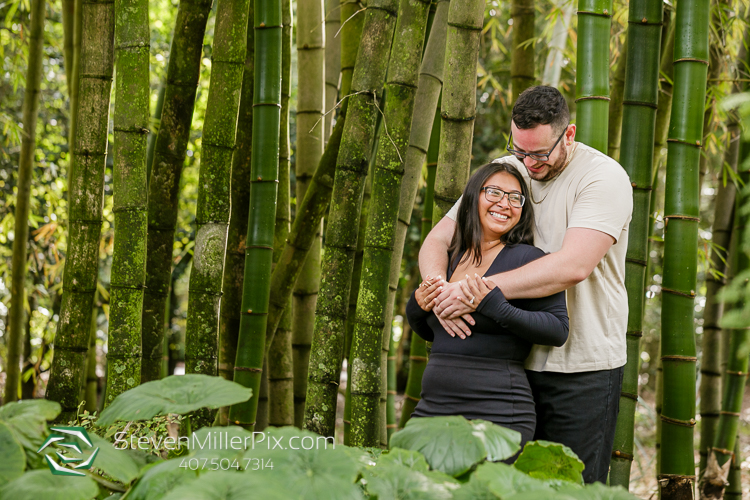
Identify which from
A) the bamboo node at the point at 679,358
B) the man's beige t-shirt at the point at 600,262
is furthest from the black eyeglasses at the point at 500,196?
the bamboo node at the point at 679,358

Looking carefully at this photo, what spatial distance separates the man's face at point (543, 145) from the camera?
1.43 metres

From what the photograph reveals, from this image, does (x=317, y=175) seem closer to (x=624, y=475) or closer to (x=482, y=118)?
(x=624, y=475)

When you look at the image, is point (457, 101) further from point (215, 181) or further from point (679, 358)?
point (679, 358)

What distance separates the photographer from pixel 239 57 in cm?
177

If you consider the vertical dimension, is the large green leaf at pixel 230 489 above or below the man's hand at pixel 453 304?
below

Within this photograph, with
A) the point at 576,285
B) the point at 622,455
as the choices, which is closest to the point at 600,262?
the point at 576,285

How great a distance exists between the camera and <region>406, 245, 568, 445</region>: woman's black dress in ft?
4.30

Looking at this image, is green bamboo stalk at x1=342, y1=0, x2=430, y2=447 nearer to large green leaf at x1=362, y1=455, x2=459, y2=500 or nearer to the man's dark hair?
the man's dark hair

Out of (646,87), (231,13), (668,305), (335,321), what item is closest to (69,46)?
(231,13)

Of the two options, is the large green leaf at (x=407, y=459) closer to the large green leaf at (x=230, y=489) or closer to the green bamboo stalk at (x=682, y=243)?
the large green leaf at (x=230, y=489)

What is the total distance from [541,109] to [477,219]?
0.30 metres

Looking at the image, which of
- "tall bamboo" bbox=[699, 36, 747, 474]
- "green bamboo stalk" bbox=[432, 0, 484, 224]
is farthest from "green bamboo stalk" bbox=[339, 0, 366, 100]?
"tall bamboo" bbox=[699, 36, 747, 474]

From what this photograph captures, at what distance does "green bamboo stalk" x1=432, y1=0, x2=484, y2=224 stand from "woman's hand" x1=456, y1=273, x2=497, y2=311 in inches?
16.6

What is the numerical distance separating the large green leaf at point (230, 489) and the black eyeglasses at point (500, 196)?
969 mm
